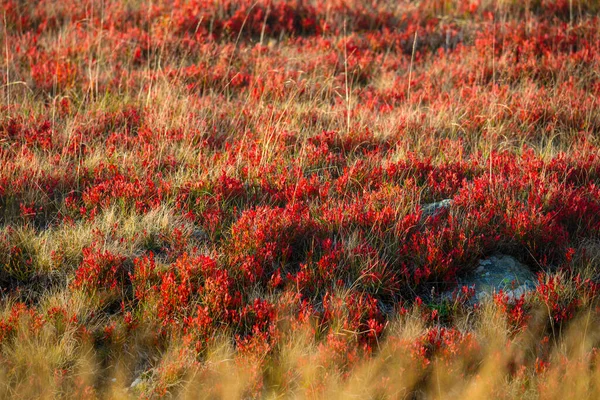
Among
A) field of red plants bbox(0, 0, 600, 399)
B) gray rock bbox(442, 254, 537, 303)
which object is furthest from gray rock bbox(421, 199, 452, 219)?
gray rock bbox(442, 254, 537, 303)

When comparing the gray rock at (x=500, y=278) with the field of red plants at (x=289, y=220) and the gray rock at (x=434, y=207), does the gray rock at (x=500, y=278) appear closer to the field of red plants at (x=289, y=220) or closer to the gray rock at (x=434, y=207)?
the field of red plants at (x=289, y=220)

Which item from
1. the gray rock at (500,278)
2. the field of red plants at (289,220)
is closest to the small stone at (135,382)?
the field of red plants at (289,220)

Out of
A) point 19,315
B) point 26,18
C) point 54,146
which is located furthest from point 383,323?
point 26,18

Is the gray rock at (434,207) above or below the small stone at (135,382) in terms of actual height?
above

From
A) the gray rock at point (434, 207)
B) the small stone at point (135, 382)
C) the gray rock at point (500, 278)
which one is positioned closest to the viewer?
the small stone at point (135, 382)

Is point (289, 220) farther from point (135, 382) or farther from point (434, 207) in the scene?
point (135, 382)

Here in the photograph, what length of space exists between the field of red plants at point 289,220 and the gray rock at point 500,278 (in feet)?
0.35

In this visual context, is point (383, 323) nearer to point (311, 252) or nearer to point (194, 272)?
point (311, 252)

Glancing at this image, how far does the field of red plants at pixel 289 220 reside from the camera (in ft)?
12.0

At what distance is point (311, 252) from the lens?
14.7 ft

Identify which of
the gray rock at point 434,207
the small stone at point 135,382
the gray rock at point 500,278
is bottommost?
the small stone at point 135,382

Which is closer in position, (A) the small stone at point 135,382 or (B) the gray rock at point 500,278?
(A) the small stone at point 135,382

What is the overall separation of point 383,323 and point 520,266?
4.18 ft

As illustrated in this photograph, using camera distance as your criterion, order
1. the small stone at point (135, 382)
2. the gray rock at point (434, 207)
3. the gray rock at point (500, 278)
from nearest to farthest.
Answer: the small stone at point (135, 382) → the gray rock at point (500, 278) → the gray rock at point (434, 207)
